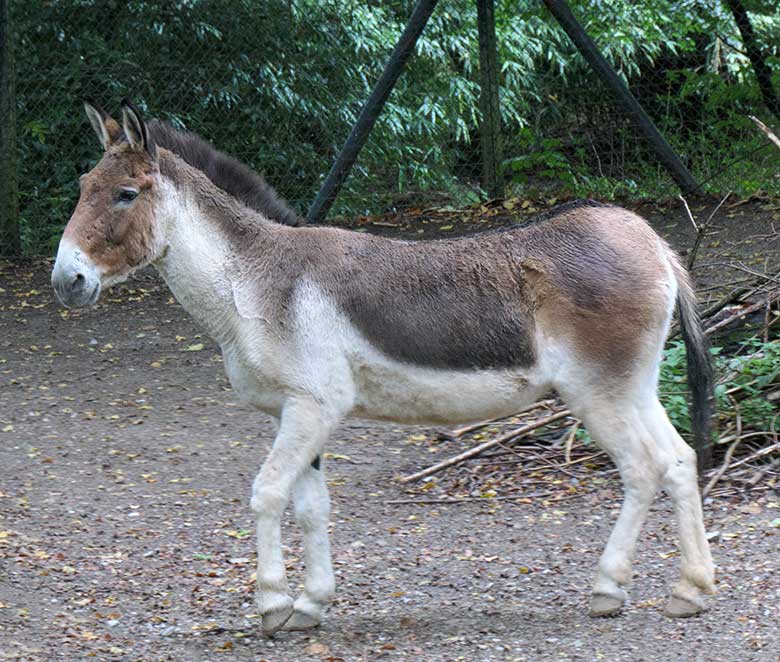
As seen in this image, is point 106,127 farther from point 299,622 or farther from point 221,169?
point 299,622

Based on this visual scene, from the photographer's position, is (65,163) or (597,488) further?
(65,163)

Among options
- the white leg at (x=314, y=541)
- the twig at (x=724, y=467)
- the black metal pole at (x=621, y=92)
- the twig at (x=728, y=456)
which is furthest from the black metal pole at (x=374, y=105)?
the white leg at (x=314, y=541)

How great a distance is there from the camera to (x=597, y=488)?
6434 millimetres

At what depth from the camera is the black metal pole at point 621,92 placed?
34.5 feet

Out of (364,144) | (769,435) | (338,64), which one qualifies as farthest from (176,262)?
(338,64)

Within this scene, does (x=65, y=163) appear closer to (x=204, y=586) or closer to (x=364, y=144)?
(x=364, y=144)

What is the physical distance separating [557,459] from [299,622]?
7.97 feet

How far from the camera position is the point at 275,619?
4660mm

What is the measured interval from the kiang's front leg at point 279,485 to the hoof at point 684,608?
1524 millimetres

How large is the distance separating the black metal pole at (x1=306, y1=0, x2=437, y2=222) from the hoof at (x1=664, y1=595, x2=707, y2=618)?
620cm

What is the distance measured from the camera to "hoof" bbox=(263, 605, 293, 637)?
4656 mm

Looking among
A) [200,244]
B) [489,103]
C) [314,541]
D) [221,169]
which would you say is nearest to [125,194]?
[200,244]

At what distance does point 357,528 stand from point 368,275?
5.86 ft

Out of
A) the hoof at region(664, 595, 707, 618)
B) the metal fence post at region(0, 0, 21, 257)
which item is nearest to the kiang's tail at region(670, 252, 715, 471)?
the hoof at region(664, 595, 707, 618)
